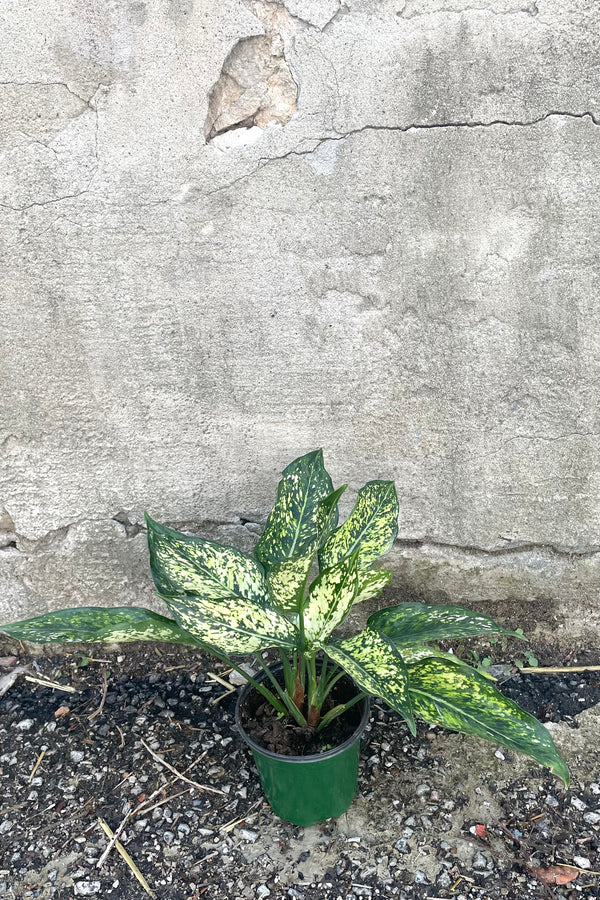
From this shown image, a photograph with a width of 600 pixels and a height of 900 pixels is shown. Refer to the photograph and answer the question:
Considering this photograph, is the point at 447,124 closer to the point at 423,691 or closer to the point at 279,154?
the point at 279,154

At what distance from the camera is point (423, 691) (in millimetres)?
1401

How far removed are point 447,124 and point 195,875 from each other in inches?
70.5

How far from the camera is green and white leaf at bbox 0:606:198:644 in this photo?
1.47 meters

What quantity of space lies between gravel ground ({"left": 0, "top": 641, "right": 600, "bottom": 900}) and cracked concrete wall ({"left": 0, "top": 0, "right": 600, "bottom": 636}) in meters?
0.37

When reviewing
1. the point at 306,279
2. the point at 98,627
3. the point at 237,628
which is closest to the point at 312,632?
the point at 237,628

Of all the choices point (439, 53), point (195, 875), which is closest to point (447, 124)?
point (439, 53)

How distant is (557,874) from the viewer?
1495mm

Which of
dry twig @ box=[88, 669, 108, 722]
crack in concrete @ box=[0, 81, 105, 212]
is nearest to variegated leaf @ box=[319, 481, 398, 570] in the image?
dry twig @ box=[88, 669, 108, 722]

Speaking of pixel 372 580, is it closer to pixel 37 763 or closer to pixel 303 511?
pixel 303 511

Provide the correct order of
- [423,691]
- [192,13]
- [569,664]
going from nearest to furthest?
[423,691], [192,13], [569,664]

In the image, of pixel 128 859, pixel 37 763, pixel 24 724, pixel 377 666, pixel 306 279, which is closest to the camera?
pixel 377 666

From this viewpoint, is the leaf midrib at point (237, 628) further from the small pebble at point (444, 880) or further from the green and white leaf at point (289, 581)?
the small pebble at point (444, 880)

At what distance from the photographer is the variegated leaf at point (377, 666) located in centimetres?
123

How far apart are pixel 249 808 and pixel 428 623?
0.65 metres
